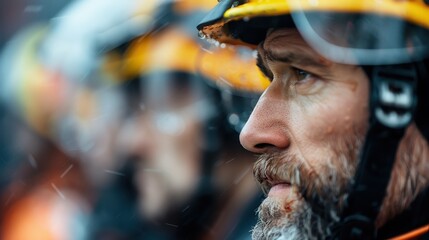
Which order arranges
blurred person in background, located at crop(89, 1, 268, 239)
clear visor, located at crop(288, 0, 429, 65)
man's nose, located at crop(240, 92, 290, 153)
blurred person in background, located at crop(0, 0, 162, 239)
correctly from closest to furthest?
clear visor, located at crop(288, 0, 429, 65)
man's nose, located at crop(240, 92, 290, 153)
blurred person in background, located at crop(89, 1, 268, 239)
blurred person in background, located at crop(0, 0, 162, 239)

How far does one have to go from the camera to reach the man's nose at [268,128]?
1306 mm

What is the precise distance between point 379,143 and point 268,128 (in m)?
0.18

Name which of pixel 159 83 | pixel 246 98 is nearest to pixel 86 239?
pixel 159 83

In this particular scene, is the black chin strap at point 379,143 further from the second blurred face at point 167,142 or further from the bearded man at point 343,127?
the second blurred face at point 167,142

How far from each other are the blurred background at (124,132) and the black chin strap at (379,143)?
1707mm

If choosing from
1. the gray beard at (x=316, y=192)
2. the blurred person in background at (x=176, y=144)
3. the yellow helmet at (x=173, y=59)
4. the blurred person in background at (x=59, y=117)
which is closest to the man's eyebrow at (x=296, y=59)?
the gray beard at (x=316, y=192)

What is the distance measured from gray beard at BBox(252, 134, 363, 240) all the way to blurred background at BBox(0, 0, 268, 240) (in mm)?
1670

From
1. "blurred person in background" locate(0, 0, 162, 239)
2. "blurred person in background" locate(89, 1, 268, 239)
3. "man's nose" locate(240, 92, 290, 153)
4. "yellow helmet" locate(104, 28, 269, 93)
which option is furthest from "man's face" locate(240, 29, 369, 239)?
"blurred person in background" locate(0, 0, 162, 239)

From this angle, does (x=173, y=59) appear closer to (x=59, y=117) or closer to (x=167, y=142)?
(x=167, y=142)

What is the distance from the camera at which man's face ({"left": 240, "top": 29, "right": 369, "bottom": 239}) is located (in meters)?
1.26

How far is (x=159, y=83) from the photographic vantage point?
3381mm

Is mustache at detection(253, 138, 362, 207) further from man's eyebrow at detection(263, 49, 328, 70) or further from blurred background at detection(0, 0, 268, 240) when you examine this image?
blurred background at detection(0, 0, 268, 240)

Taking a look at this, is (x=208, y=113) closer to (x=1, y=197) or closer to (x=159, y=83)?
(x=159, y=83)

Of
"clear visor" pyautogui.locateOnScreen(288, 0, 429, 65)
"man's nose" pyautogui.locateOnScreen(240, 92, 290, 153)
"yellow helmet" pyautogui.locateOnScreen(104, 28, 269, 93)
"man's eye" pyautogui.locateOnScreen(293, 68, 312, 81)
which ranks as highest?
"clear visor" pyautogui.locateOnScreen(288, 0, 429, 65)
